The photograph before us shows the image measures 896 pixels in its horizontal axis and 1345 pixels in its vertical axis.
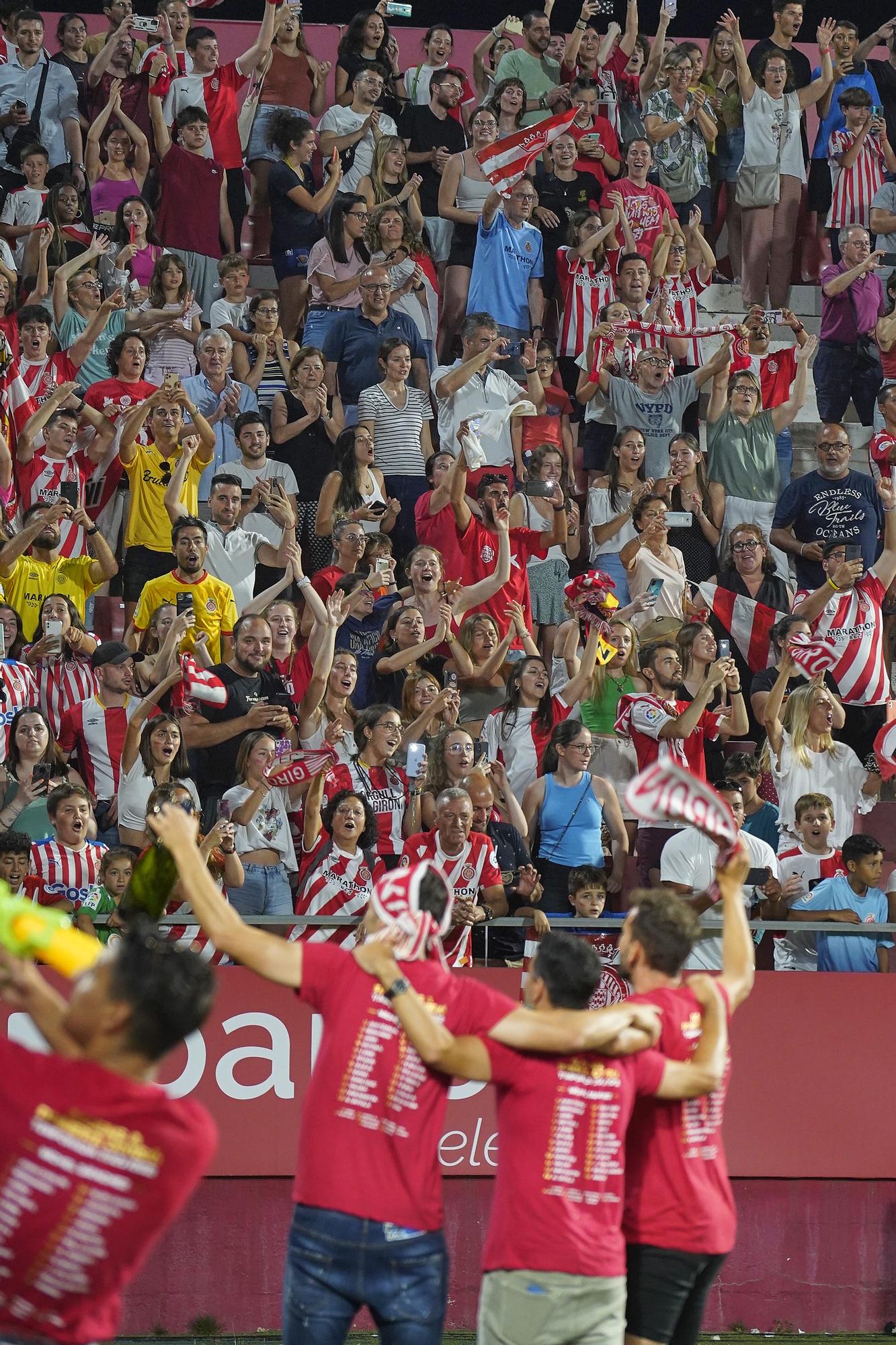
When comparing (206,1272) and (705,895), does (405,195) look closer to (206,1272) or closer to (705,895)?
(206,1272)

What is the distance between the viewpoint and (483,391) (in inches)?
508

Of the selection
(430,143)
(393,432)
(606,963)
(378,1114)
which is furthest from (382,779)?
(430,143)

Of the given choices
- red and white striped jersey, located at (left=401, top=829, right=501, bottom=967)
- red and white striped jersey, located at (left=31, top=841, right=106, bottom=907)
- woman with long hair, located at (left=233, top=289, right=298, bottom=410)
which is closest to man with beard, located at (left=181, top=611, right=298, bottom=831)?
red and white striped jersey, located at (left=31, top=841, right=106, bottom=907)

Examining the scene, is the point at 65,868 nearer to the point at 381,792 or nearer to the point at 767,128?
the point at 381,792

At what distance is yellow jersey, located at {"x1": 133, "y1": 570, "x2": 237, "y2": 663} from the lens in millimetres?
10859

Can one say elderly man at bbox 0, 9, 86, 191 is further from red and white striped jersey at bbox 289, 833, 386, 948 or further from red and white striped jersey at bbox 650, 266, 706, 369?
red and white striped jersey at bbox 289, 833, 386, 948

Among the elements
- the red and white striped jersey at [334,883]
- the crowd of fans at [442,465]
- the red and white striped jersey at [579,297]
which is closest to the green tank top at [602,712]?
the crowd of fans at [442,465]

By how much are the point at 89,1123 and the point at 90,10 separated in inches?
619

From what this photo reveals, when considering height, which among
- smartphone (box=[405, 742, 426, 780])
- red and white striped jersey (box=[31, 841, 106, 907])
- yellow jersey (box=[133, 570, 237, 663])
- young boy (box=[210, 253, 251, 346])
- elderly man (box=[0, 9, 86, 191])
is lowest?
red and white striped jersey (box=[31, 841, 106, 907])

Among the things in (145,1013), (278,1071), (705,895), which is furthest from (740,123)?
(145,1013)

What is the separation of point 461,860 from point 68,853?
6.56 ft

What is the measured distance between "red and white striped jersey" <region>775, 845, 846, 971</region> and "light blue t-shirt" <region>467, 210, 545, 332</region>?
5.58 meters

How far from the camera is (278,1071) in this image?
8.91 metres

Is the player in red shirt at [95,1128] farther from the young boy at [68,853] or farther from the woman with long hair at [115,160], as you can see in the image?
the woman with long hair at [115,160]
